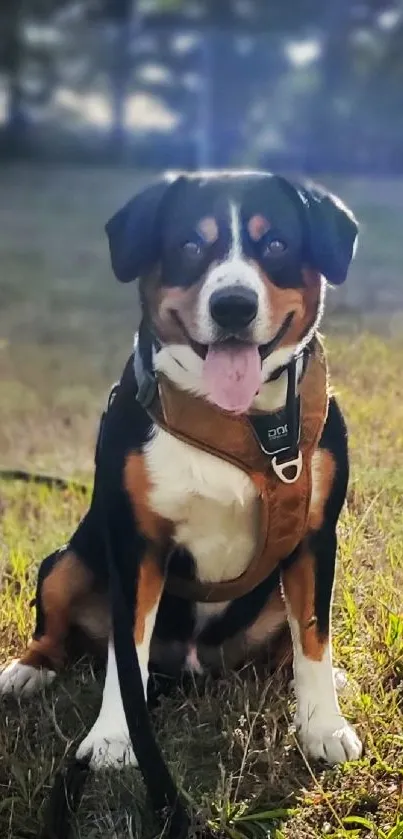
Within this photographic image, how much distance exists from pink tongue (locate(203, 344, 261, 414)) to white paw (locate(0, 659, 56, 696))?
2.38 feet

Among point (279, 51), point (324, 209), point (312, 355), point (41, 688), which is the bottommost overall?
point (41, 688)

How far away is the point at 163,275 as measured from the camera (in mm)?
1545

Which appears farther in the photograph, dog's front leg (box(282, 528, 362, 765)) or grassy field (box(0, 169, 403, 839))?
dog's front leg (box(282, 528, 362, 765))

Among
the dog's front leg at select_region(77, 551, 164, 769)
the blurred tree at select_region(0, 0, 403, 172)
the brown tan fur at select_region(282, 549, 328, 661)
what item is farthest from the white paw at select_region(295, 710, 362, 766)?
the blurred tree at select_region(0, 0, 403, 172)

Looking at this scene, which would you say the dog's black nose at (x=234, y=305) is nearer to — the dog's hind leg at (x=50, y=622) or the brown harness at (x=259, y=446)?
the brown harness at (x=259, y=446)

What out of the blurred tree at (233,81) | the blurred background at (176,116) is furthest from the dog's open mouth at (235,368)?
the blurred tree at (233,81)

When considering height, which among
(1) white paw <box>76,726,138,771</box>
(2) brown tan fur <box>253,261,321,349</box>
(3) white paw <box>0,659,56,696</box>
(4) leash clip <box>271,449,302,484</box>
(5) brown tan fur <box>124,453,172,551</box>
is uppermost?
(2) brown tan fur <box>253,261,321,349</box>

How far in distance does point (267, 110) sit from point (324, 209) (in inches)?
30.3

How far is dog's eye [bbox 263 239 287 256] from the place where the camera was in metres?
1.52

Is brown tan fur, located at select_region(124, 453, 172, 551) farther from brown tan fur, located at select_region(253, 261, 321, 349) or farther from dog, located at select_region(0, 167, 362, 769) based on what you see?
brown tan fur, located at select_region(253, 261, 321, 349)

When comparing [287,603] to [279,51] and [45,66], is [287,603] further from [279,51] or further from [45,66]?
[45,66]

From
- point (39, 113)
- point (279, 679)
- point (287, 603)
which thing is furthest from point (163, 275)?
point (39, 113)

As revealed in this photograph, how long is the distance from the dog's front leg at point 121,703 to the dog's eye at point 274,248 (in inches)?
21.2

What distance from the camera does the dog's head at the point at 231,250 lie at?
4.98ft
